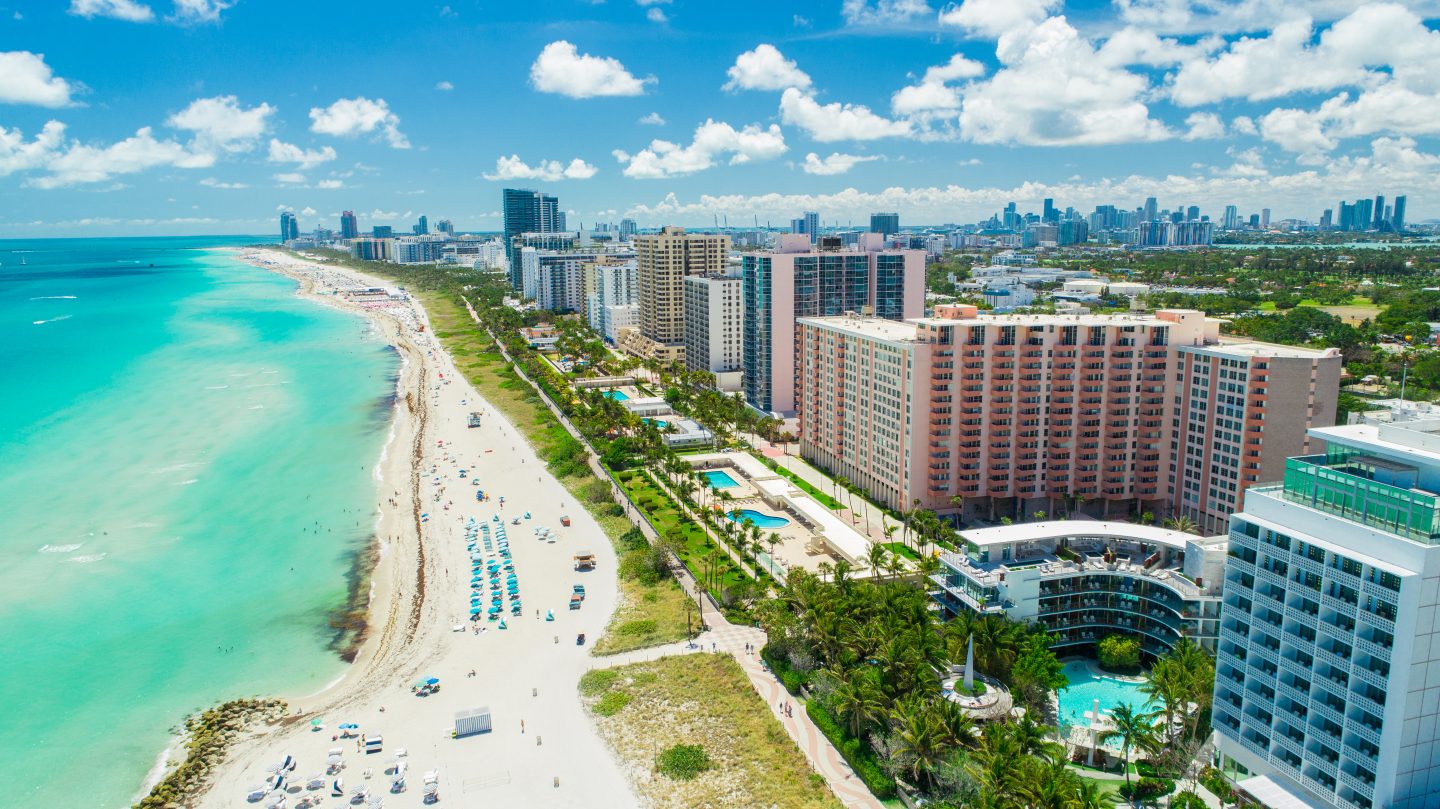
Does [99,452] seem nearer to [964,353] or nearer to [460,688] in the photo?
[460,688]

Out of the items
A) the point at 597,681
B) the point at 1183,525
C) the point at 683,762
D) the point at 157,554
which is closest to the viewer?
the point at 683,762

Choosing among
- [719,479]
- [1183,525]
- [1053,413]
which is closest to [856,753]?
[1183,525]

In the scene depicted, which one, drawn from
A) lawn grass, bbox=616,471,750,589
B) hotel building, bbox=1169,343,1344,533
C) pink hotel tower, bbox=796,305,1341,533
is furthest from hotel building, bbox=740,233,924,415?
hotel building, bbox=1169,343,1344,533

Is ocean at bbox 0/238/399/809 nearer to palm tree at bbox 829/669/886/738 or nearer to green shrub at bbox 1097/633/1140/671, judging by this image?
palm tree at bbox 829/669/886/738

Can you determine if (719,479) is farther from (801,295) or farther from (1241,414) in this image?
(1241,414)

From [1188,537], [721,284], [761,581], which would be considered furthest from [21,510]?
[1188,537]

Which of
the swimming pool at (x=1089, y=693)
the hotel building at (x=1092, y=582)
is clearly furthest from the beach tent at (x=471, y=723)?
the swimming pool at (x=1089, y=693)

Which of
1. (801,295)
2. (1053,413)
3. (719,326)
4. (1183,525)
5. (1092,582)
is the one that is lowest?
(1092,582)
